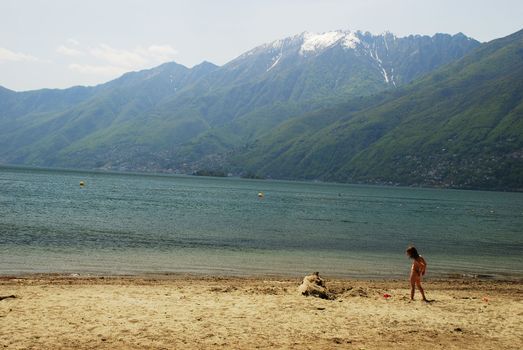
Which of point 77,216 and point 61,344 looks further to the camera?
point 77,216

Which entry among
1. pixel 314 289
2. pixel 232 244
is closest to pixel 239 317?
pixel 314 289

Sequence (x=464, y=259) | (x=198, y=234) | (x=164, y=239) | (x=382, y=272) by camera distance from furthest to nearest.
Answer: (x=198, y=234)
(x=164, y=239)
(x=464, y=259)
(x=382, y=272)

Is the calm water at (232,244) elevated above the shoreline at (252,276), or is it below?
below

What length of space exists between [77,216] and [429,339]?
245 feet

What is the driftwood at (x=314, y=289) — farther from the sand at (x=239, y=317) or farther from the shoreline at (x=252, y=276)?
the shoreline at (x=252, y=276)

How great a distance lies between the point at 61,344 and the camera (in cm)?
1786

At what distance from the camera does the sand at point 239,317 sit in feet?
62.9

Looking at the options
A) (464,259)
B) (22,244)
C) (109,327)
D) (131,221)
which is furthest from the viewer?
(131,221)

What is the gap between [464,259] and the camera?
184 feet

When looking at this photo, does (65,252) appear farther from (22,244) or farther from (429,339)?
(429,339)

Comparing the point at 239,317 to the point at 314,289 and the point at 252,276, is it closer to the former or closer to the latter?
the point at 314,289

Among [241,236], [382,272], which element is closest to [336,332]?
[382,272]

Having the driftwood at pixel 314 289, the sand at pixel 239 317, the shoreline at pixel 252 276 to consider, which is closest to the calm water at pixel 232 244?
the shoreline at pixel 252 276

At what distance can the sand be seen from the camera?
19163 mm
